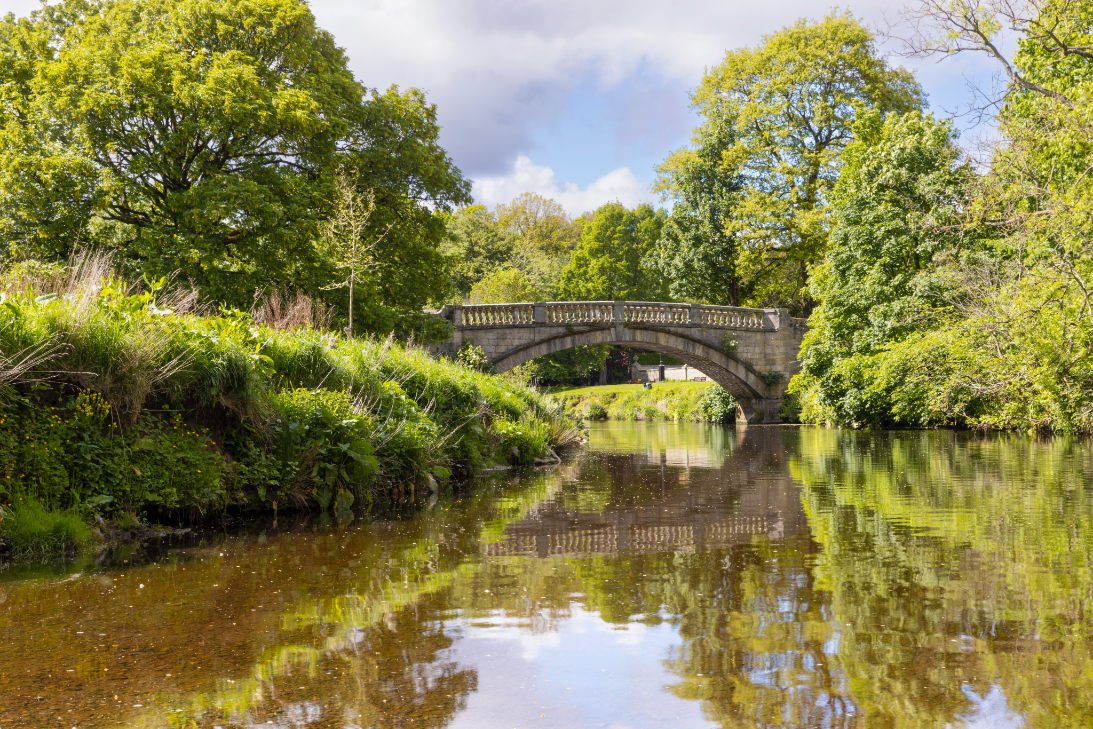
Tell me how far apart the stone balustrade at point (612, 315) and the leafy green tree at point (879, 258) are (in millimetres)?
4535

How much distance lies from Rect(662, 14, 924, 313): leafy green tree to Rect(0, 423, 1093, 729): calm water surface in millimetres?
24079

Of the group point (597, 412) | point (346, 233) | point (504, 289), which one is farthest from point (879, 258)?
point (504, 289)

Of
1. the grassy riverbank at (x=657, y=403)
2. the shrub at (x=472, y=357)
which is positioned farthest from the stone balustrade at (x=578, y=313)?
the grassy riverbank at (x=657, y=403)

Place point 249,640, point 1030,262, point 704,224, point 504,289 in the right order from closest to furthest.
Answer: point 249,640 < point 1030,262 < point 704,224 < point 504,289

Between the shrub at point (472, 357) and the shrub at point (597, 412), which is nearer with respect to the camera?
the shrub at point (472, 357)

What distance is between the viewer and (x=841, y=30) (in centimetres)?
2933

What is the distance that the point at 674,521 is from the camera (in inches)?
265

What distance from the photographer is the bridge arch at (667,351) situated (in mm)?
25734

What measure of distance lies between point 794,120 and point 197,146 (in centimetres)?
2071


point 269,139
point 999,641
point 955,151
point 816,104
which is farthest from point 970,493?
point 816,104

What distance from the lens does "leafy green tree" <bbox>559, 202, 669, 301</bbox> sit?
46.9 metres

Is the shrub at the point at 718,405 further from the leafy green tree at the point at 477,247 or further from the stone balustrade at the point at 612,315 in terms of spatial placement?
the leafy green tree at the point at 477,247

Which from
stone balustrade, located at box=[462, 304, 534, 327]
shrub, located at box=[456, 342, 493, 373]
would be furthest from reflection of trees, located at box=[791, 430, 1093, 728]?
stone balustrade, located at box=[462, 304, 534, 327]

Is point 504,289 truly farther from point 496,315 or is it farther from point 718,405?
point 496,315
